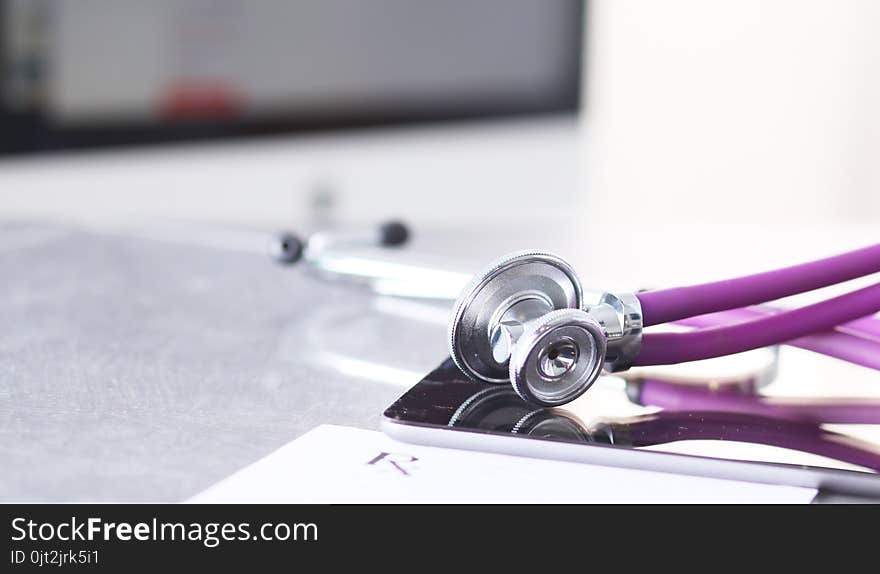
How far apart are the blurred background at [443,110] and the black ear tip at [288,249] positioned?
482mm

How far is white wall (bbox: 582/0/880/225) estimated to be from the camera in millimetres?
2756

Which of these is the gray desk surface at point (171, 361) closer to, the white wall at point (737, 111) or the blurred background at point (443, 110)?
the blurred background at point (443, 110)

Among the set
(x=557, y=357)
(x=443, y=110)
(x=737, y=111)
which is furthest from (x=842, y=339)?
(x=737, y=111)

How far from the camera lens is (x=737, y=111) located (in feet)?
9.25

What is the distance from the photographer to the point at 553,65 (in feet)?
8.34

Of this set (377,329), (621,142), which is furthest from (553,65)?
(377,329)

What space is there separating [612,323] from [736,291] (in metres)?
0.06

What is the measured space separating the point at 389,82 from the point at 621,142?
0.76m

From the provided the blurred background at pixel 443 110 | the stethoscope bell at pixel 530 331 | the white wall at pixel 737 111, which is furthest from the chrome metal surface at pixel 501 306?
the white wall at pixel 737 111

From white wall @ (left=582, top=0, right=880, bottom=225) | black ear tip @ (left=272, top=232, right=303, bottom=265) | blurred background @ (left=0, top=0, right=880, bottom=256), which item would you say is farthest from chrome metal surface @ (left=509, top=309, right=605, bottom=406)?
white wall @ (left=582, top=0, right=880, bottom=225)

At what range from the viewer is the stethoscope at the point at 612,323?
0.44 m

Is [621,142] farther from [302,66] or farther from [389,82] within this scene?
[302,66]

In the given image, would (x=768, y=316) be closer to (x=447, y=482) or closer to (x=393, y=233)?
(x=447, y=482)
